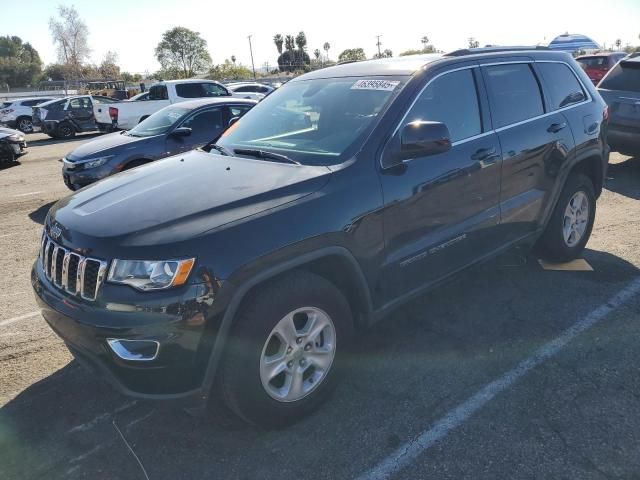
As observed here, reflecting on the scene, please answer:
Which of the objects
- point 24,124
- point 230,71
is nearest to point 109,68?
point 230,71

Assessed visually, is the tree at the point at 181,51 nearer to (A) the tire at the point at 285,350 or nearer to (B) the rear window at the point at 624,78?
(B) the rear window at the point at 624,78

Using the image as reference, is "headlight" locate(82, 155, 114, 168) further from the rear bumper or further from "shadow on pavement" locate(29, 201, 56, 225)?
the rear bumper

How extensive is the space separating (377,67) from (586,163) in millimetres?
2346

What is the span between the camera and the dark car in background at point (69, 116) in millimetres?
19672

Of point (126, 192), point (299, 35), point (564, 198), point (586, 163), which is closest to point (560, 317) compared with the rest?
point (564, 198)

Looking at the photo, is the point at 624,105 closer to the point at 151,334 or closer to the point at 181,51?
the point at 151,334

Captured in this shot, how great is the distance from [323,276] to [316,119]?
119 cm

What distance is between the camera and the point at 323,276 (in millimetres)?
2910

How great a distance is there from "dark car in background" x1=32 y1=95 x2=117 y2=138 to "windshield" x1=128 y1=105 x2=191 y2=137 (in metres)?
12.3

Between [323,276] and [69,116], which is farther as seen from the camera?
[69,116]

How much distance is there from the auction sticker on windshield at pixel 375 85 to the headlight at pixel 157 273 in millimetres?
1763

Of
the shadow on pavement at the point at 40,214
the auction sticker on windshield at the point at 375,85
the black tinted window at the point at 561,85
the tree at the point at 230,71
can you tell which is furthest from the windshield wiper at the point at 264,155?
the tree at the point at 230,71

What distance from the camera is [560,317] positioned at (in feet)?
12.9

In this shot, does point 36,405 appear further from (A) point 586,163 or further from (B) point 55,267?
(A) point 586,163
